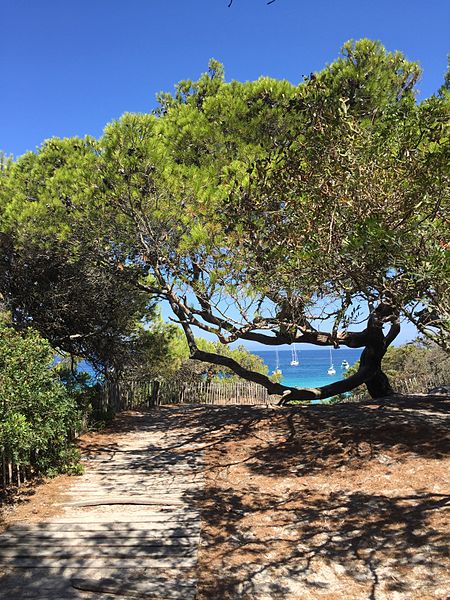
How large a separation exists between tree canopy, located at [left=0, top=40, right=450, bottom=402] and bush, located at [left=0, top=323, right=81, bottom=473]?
2.84 metres

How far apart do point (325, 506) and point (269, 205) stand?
14.6ft

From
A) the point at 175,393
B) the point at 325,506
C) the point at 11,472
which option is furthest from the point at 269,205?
the point at 175,393

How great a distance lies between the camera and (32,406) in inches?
280

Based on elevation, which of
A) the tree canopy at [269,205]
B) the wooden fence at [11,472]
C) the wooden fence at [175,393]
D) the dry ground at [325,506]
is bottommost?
the dry ground at [325,506]

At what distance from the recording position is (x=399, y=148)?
4.75 m

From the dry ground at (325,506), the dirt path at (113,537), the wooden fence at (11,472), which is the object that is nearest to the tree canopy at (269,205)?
the dry ground at (325,506)

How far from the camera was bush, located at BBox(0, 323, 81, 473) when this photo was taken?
20.8 feet

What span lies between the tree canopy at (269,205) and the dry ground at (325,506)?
219cm

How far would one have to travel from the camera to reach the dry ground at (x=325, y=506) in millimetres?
4395

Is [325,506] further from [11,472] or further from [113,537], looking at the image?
[11,472]

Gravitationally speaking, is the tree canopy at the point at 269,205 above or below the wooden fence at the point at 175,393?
above

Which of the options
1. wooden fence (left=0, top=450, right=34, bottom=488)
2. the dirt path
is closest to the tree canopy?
the dirt path

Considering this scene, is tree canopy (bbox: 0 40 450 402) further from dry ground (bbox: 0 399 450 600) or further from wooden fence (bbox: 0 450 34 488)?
wooden fence (bbox: 0 450 34 488)

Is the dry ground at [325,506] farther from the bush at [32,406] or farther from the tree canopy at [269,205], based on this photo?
the tree canopy at [269,205]
